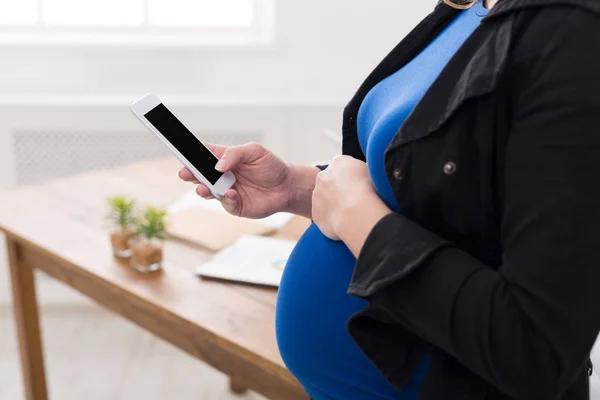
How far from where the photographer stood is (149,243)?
4.34 feet

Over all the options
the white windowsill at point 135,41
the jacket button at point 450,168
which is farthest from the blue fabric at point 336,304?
the white windowsill at point 135,41

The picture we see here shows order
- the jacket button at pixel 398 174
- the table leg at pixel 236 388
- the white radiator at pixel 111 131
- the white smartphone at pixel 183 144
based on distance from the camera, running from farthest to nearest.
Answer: the white radiator at pixel 111 131 < the table leg at pixel 236 388 < the white smartphone at pixel 183 144 < the jacket button at pixel 398 174

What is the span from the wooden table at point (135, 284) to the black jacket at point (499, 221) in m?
0.40

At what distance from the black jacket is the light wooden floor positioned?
5.26ft

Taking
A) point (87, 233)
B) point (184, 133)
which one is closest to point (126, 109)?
point (87, 233)

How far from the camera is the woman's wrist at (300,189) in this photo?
1.10 metres

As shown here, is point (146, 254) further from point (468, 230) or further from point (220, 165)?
point (468, 230)

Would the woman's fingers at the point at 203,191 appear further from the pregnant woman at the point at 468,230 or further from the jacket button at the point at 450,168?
the jacket button at the point at 450,168

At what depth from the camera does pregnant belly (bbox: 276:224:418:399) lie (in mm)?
814

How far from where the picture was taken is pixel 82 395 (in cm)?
212

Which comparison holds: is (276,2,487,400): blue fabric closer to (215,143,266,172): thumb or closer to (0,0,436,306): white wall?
(215,143,266,172): thumb

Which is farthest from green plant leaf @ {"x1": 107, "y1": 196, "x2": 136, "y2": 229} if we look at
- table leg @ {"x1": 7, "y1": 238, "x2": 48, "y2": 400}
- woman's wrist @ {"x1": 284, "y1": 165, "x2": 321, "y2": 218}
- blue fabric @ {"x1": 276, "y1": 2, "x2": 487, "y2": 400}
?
blue fabric @ {"x1": 276, "y1": 2, "x2": 487, "y2": 400}

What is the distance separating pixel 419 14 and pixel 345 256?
5.86 ft

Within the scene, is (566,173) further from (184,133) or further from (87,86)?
(87,86)
